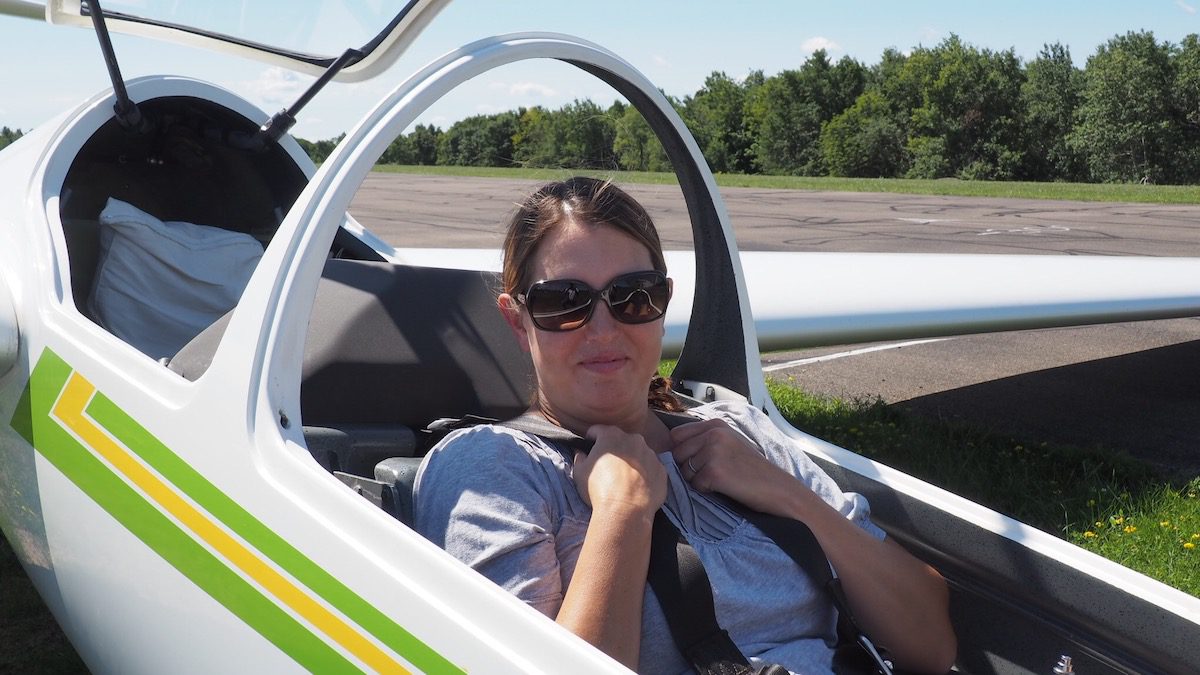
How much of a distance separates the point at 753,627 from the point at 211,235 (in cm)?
285

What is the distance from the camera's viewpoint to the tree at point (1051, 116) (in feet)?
162

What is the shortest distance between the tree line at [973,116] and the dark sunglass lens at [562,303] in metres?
38.7

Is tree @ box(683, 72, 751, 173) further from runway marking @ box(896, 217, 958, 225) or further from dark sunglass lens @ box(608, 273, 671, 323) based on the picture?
dark sunglass lens @ box(608, 273, 671, 323)

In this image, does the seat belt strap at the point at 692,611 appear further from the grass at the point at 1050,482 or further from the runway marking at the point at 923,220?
the runway marking at the point at 923,220

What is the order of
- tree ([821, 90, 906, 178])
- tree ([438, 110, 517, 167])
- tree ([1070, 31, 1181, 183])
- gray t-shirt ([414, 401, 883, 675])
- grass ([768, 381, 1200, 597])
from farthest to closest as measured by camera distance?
tree ([821, 90, 906, 178]) → tree ([1070, 31, 1181, 183]) → grass ([768, 381, 1200, 597]) → tree ([438, 110, 517, 167]) → gray t-shirt ([414, 401, 883, 675])

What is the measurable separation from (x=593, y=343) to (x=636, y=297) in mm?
103

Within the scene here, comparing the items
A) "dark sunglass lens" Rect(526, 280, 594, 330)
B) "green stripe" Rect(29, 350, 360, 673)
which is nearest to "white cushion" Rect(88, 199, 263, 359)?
"green stripe" Rect(29, 350, 360, 673)

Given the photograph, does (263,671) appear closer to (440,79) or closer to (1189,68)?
(440,79)

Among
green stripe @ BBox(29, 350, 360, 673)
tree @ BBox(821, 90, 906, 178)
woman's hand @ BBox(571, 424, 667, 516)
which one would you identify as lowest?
green stripe @ BBox(29, 350, 360, 673)

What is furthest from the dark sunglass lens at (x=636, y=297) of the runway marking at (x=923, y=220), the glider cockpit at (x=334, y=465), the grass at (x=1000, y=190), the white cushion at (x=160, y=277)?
the runway marking at (x=923, y=220)

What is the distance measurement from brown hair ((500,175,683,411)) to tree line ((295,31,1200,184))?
38584mm

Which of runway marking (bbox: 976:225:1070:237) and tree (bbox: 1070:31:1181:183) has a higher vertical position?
tree (bbox: 1070:31:1181:183)

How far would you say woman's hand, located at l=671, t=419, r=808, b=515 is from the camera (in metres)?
1.80

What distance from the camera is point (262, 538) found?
1.72m
